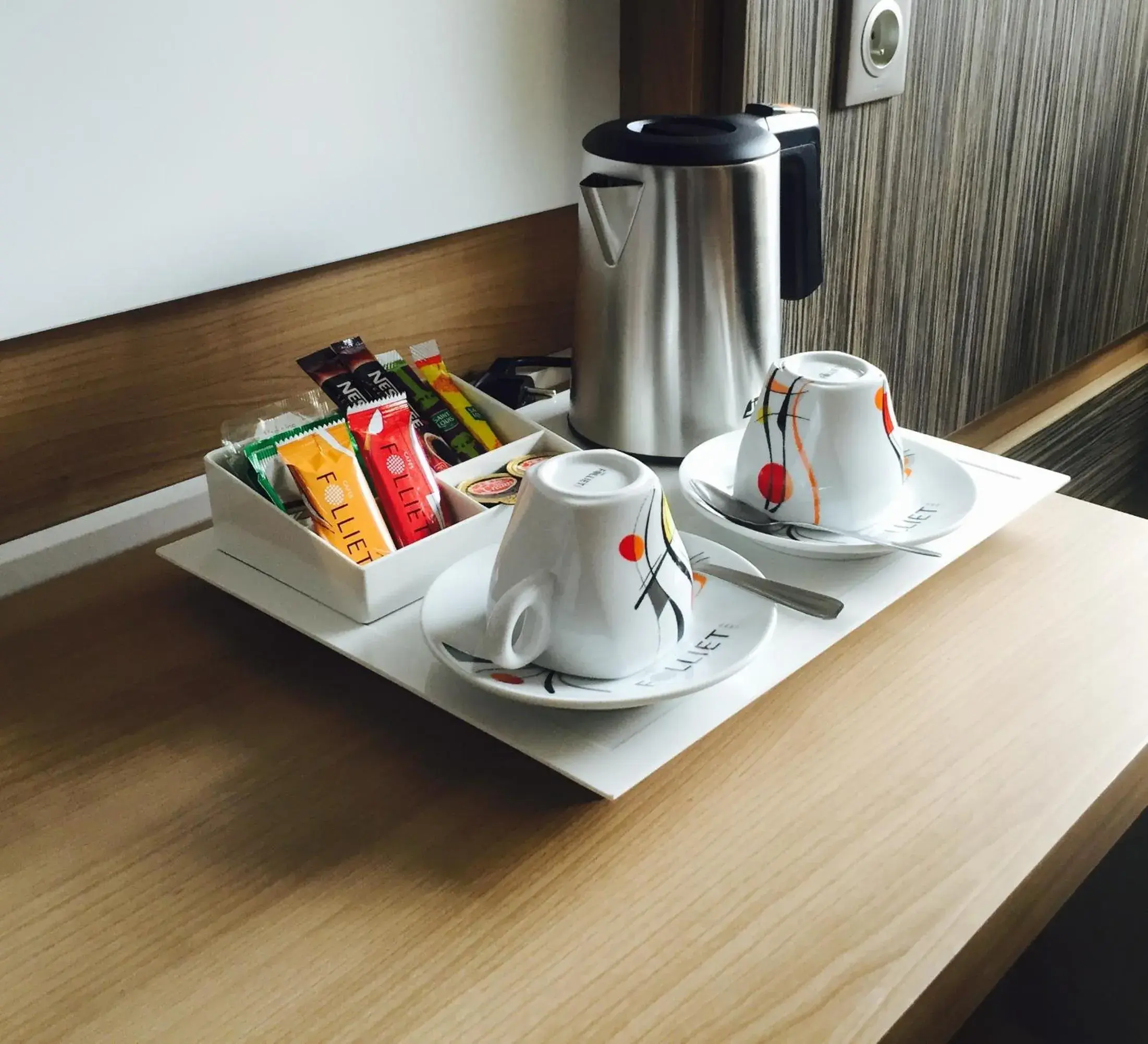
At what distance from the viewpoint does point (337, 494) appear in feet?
2.16

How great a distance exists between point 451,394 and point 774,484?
241mm

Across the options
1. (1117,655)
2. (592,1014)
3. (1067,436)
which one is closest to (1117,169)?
(1067,436)

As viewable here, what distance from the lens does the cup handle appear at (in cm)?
53

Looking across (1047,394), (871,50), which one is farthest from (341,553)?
(1047,394)

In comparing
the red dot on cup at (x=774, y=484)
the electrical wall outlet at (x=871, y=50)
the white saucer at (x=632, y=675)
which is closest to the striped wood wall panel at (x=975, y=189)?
the electrical wall outlet at (x=871, y=50)

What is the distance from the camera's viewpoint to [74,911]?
0.48m

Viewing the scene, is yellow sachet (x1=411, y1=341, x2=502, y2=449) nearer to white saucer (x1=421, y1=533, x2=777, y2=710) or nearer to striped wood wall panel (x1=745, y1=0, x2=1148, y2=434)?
white saucer (x1=421, y1=533, x2=777, y2=710)

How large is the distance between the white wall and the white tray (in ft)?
0.62

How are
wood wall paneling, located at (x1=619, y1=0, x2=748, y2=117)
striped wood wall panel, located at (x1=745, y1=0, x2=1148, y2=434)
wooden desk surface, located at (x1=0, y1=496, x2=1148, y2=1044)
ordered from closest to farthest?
1. wooden desk surface, located at (x1=0, y1=496, x2=1148, y2=1044)
2. wood wall paneling, located at (x1=619, y1=0, x2=748, y2=117)
3. striped wood wall panel, located at (x1=745, y1=0, x2=1148, y2=434)

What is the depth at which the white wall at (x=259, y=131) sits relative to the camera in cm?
69

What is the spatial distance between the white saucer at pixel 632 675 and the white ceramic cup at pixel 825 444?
0.07 metres

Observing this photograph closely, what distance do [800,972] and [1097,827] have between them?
0.60ft

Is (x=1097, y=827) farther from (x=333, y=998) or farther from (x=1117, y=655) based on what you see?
(x=333, y=998)

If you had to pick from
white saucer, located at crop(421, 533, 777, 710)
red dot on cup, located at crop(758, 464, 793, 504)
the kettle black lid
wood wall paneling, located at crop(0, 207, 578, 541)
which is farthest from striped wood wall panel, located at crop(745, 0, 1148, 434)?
white saucer, located at crop(421, 533, 777, 710)
